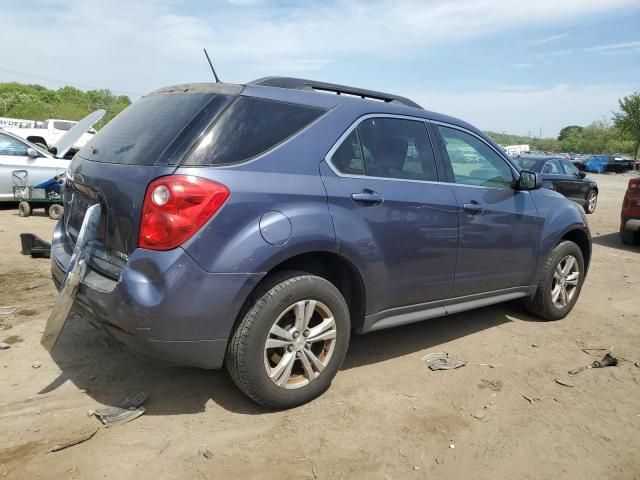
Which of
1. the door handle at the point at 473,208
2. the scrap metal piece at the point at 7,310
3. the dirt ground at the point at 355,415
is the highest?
the door handle at the point at 473,208

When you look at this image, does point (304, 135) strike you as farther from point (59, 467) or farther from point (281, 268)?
point (59, 467)

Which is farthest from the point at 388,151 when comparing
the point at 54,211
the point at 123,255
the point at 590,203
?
the point at 590,203

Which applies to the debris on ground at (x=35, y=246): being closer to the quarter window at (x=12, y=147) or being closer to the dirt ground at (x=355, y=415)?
the dirt ground at (x=355, y=415)

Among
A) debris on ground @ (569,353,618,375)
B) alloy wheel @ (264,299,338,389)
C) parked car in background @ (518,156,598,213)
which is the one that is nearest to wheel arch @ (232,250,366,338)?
alloy wheel @ (264,299,338,389)

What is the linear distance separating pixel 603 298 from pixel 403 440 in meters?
4.15

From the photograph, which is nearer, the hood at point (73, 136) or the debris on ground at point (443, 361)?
the debris on ground at point (443, 361)

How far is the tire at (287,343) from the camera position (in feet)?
9.56

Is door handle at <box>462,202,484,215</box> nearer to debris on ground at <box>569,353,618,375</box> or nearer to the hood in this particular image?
debris on ground at <box>569,353,618,375</box>

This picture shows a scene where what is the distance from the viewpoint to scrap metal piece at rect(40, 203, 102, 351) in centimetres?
299

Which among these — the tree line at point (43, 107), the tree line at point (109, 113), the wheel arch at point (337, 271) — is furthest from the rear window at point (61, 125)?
the wheel arch at point (337, 271)

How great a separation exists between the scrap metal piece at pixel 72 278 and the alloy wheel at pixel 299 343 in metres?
1.11

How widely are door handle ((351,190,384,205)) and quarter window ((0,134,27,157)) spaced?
853cm

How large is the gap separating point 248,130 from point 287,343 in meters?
1.21

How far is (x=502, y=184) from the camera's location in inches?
176
